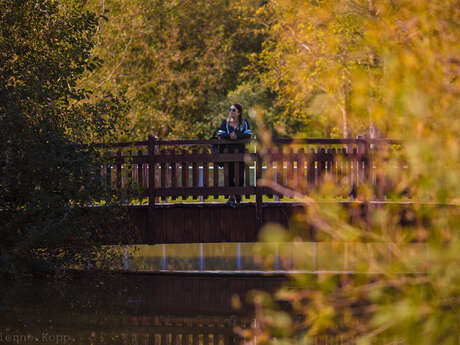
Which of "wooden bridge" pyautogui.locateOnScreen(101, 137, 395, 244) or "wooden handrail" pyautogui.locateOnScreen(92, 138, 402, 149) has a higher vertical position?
"wooden handrail" pyautogui.locateOnScreen(92, 138, 402, 149)

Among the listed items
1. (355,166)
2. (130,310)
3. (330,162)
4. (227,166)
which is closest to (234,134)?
(227,166)

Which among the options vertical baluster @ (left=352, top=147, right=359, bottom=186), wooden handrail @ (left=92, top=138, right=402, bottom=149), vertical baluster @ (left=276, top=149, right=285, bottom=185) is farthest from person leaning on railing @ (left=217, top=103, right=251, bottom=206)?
vertical baluster @ (left=352, top=147, right=359, bottom=186)

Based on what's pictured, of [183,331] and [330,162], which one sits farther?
[330,162]

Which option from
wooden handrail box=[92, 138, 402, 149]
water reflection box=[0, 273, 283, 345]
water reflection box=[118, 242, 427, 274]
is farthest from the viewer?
water reflection box=[118, 242, 427, 274]

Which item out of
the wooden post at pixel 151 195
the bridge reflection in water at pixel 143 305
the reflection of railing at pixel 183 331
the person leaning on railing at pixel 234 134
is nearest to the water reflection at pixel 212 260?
the bridge reflection in water at pixel 143 305

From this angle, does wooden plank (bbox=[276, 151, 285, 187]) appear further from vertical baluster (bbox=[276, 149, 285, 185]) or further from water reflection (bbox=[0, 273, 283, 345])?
water reflection (bbox=[0, 273, 283, 345])

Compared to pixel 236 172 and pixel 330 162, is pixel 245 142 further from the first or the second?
pixel 330 162

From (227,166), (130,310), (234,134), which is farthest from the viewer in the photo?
(227,166)

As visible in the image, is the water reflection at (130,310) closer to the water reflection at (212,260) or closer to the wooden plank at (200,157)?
the water reflection at (212,260)

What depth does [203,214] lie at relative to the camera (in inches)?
590

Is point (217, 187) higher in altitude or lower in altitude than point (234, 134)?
lower

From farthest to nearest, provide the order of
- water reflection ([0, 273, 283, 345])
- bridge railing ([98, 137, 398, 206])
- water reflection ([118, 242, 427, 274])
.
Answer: water reflection ([118, 242, 427, 274]) → bridge railing ([98, 137, 398, 206]) → water reflection ([0, 273, 283, 345])

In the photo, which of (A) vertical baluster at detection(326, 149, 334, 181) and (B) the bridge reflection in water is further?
(A) vertical baluster at detection(326, 149, 334, 181)

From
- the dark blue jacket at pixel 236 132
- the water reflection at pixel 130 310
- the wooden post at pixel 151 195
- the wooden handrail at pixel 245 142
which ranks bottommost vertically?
the water reflection at pixel 130 310
